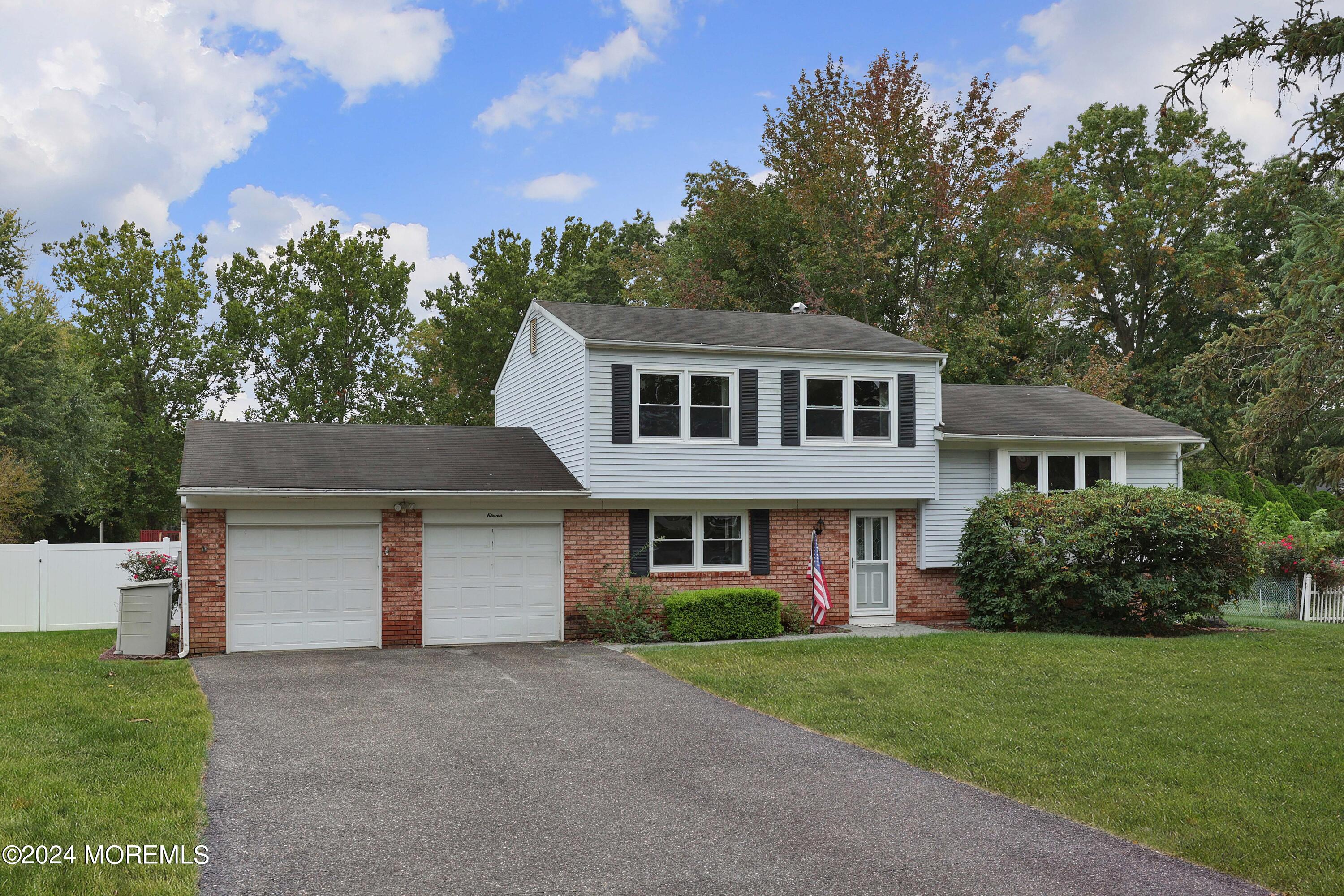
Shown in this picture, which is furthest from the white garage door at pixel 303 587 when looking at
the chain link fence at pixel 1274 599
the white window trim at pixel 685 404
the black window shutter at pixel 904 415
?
the chain link fence at pixel 1274 599

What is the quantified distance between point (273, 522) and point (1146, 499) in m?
13.4

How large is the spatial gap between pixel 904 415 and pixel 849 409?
996 mm

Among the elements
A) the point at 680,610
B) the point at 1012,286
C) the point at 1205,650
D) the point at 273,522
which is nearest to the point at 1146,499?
the point at 1205,650

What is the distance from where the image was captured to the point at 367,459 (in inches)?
647

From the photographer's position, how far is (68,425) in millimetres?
27578

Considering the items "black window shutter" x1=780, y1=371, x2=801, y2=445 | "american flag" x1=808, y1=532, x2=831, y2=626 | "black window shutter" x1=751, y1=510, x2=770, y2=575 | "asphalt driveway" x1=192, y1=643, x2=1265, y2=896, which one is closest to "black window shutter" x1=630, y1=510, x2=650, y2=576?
"black window shutter" x1=751, y1=510, x2=770, y2=575

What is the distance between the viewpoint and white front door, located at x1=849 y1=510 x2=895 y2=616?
59.9 feet

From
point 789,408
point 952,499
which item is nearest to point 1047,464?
point 952,499

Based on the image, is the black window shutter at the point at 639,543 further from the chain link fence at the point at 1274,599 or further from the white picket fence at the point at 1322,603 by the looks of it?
the white picket fence at the point at 1322,603

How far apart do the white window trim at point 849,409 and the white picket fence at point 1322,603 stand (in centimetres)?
922

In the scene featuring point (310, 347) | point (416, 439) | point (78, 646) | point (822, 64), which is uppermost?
point (822, 64)

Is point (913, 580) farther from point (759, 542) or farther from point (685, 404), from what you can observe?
point (685, 404)

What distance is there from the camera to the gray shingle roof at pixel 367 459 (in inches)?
589

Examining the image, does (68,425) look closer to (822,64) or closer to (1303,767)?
(822,64)
